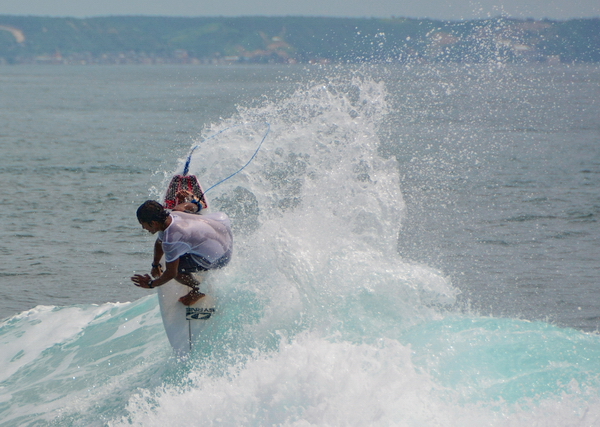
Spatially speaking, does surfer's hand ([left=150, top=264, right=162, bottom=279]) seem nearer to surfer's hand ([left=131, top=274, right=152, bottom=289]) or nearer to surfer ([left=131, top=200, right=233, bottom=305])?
surfer ([left=131, top=200, right=233, bottom=305])

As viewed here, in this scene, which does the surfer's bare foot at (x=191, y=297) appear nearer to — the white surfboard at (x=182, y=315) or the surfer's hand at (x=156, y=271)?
the white surfboard at (x=182, y=315)

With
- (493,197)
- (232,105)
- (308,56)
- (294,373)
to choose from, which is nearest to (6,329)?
(294,373)

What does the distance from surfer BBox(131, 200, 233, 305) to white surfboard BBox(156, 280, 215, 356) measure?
10 centimetres

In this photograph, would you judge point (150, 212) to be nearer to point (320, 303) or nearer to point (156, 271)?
point (156, 271)

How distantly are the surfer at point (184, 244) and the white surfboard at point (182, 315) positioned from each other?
0.10 meters

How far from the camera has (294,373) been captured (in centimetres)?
607

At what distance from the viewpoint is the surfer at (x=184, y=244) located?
606cm

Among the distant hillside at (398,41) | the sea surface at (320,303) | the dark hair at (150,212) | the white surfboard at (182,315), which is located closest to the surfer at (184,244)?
the dark hair at (150,212)

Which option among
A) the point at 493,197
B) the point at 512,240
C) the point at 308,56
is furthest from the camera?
the point at 308,56

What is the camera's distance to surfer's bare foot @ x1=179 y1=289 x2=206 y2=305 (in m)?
7.11

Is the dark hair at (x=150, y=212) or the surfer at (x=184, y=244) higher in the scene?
the dark hair at (x=150, y=212)

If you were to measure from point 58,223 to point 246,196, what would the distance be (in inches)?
180

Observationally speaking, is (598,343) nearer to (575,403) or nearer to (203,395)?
(575,403)

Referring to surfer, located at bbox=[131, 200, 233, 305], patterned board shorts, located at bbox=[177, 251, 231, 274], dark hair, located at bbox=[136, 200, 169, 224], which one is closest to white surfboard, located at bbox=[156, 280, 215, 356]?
surfer, located at bbox=[131, 200, 233, 305]
